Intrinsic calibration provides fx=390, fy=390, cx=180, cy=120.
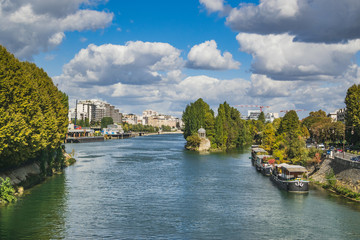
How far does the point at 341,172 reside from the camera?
64.5m

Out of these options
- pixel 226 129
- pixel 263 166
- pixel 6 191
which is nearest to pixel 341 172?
pixel 263 166

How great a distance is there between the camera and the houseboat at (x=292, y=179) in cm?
6231

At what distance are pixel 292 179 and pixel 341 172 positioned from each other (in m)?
8.40

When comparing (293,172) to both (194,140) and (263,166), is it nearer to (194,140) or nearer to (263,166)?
(263,166)

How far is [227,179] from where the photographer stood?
76.8 m

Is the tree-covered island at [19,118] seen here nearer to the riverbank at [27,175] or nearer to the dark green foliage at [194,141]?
the riverbank at [27,175]

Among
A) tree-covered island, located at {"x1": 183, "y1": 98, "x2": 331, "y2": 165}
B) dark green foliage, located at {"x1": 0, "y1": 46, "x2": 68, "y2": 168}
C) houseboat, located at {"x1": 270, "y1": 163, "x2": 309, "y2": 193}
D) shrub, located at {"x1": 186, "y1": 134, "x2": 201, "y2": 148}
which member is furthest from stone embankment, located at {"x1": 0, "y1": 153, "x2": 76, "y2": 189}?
shrub, located at {"x1": 186, "y1": 134, "x2": 201, "y2": 148}

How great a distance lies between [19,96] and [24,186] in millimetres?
14252

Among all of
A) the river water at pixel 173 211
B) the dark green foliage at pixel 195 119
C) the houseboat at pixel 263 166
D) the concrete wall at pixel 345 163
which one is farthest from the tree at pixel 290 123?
the concrete wall at pixel 345 163

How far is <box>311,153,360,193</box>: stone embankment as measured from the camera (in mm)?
58438

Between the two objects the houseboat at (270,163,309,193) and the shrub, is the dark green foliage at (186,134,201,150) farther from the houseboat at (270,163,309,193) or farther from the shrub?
the houseboat at (270,163,309,193)

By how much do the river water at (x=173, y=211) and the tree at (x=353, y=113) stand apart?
33.4 meters

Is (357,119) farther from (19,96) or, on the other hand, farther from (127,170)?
(19,96)

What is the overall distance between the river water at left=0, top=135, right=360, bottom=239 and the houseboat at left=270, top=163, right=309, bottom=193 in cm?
160
